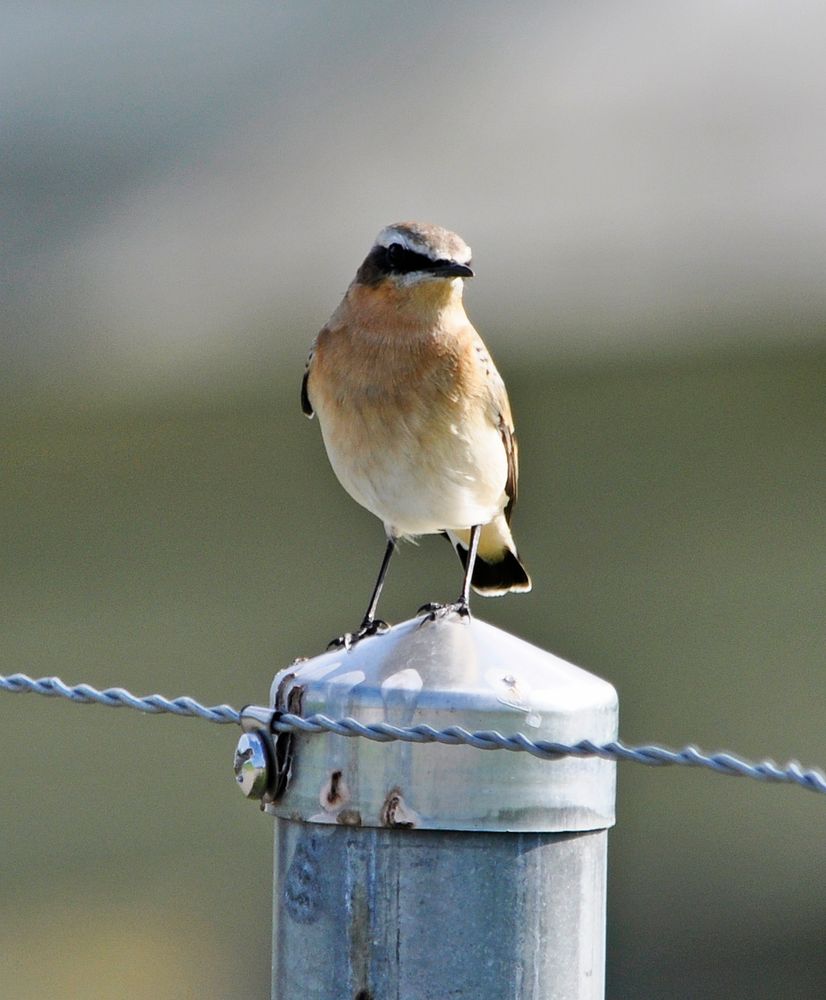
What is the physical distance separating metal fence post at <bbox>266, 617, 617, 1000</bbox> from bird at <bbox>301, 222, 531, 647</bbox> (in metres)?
2.07

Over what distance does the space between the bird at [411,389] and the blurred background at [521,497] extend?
379cm

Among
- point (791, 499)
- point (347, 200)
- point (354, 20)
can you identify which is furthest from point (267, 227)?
point (791, 499)

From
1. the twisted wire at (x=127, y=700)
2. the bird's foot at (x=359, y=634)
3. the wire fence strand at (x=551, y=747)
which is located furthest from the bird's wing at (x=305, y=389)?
the wire fence strand at (x=551, y=747)

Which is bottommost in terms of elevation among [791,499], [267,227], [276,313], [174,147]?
[791,499]

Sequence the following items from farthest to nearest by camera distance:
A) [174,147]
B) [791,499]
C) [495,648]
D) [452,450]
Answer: [174,147] < [791,499] < [452,450] < [495,648]

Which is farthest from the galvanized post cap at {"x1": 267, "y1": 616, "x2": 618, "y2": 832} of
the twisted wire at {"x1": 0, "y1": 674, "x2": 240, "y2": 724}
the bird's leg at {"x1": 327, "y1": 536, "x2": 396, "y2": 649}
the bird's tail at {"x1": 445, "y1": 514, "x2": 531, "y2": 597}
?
the bird's tail at {"x1": 445, "y1": 514, "x2": 531, "y2": 597}

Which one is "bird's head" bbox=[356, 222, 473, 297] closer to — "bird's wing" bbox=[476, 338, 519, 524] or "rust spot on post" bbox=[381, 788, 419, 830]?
"bird's wing" bbox=[476, 338, 519, 524]

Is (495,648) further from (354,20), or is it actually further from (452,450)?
(354,20)

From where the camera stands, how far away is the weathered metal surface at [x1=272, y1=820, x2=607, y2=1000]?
2062 mm

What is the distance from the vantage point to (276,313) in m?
9.19

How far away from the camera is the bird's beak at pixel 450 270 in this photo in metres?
4.29

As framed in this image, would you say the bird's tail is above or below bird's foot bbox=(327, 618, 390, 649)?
above

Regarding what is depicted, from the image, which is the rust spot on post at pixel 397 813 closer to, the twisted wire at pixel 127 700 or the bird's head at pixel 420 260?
the twisted wire at pixel 127 700

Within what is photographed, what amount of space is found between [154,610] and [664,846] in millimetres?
3212
